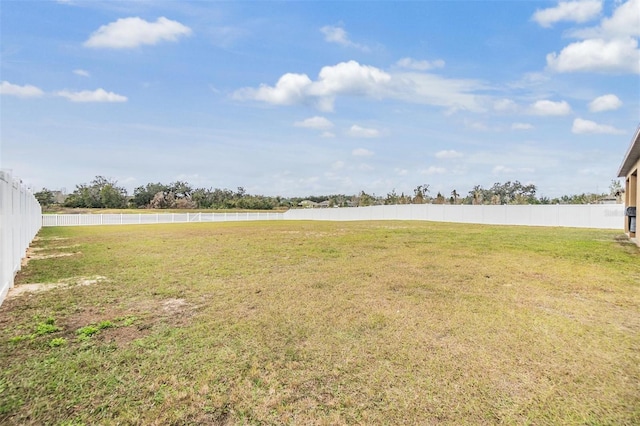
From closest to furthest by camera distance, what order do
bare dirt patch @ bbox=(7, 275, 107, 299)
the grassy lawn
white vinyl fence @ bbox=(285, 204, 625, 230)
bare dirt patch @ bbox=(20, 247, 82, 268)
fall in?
the grassy lawn → bare dirt patch @ bbox=(7, 275, 107, 299) → bare dirt patch @ bbox=(20, 247, 82, 268) → white vinyl fence @ bbox=(285, 204, 625, 230)

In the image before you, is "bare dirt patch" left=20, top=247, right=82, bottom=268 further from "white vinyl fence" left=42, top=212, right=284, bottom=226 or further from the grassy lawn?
"white vinyl fence" left=42, top=212, right=284, bottom=226

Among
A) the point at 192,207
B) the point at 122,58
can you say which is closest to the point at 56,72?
the point at 122,58

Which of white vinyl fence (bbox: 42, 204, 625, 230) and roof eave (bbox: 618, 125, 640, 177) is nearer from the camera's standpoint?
roof eave (bbox: 618, 125, 640, 177)

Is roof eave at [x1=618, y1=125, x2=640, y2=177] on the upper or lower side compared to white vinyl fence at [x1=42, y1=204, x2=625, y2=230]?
upper

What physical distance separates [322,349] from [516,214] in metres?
26.8

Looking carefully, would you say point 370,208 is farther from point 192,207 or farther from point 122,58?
point 192,207

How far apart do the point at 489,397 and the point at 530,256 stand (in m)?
8.15

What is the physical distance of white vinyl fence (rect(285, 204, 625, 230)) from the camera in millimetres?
21525

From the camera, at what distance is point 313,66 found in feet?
62.5

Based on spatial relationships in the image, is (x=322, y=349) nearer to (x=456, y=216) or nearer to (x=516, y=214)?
(x=516, y=214)

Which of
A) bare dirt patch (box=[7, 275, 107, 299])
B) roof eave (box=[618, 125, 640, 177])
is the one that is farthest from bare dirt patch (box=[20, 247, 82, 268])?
roof eave (box=[618, 125, 640, 177])

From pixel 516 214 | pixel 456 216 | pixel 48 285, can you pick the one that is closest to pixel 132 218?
pixel 48 285

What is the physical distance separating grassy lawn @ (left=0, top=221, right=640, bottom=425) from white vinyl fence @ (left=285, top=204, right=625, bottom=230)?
61.0 feet

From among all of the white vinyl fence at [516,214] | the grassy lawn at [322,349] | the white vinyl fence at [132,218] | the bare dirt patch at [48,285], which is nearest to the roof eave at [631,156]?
the grassy lawn at [322,349]
